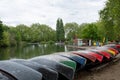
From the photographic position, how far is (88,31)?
6488cm

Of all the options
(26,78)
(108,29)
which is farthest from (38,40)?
(26,78)

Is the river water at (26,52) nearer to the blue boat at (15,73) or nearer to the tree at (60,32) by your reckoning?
the blue boat at (15,73)

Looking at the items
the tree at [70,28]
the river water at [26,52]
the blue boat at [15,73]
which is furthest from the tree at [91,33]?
the blue boat at [15,73]

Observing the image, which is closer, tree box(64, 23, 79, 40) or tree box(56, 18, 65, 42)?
tree box(56, 18, 65, 42)

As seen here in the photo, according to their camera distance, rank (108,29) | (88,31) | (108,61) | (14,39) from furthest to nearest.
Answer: (14,39), (88,31), (108,29), (108,61)

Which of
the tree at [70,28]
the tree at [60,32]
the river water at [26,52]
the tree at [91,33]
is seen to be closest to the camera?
the river water at [26,52]

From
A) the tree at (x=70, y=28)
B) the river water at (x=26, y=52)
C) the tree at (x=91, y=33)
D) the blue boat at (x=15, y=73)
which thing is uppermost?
the tree at (x=70, y=28)

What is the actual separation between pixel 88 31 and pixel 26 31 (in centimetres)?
6648

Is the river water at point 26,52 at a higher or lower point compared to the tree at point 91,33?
lower

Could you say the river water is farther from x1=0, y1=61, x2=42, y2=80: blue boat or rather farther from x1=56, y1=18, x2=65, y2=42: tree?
x1=56, y1=18, x2=65, y2=42: tree

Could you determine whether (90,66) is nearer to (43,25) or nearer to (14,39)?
(14,39)

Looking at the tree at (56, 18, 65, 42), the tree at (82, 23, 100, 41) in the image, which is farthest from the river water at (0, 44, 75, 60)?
the tree at (56, 18, 65, 42)

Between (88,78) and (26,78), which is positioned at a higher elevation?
(26,78)

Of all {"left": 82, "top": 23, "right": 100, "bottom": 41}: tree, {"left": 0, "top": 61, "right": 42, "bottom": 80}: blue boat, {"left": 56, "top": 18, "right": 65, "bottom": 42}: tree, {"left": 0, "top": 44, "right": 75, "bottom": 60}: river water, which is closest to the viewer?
{"left": 0, "top": 61, "right": 42, "bottom": 80}: blue boat
